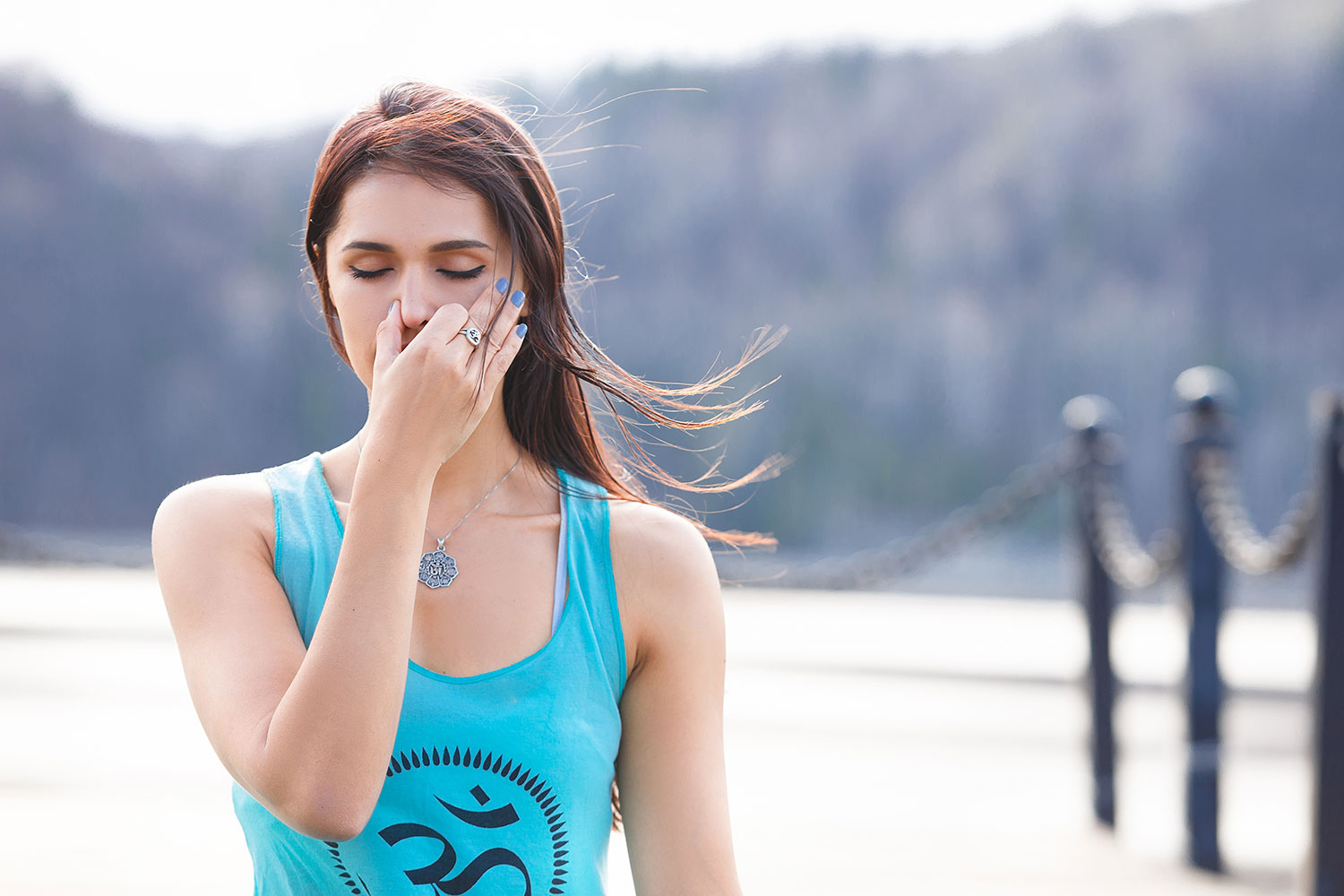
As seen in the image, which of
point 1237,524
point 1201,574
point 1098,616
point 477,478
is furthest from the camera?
point 1098,616

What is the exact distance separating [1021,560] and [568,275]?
16259 mm

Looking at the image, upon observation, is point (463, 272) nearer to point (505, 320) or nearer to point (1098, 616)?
point (505, 320)

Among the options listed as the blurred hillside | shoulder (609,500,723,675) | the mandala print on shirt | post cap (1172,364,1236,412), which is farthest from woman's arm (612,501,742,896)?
the blurred hillside

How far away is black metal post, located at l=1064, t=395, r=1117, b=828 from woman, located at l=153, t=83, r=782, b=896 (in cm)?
366

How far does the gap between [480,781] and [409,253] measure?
52cm

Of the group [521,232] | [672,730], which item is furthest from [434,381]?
[672,730]

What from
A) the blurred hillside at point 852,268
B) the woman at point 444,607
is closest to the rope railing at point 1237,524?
the woman at point 444,607

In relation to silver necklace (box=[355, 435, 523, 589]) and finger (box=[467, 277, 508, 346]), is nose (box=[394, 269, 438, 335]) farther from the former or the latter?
silver necklace (box=[355, 435, 523, 589])

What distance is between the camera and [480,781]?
124cm

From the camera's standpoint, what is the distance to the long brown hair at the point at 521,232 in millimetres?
1325

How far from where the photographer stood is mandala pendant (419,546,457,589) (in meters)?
1.35

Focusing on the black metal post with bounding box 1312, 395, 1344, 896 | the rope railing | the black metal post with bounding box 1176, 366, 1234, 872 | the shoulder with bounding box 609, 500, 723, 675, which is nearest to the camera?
the shoulder with bounding box 609, 500, 723, 675

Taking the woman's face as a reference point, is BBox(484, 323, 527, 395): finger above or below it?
below

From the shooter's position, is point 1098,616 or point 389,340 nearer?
point 389,340
